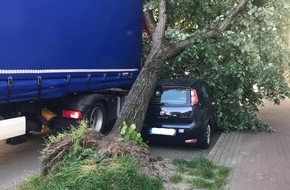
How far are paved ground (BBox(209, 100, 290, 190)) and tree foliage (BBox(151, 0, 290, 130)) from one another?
2.98ft

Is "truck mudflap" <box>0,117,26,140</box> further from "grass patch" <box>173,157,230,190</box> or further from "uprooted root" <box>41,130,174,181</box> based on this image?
"grass patch" <box>173,157,230,190</box>

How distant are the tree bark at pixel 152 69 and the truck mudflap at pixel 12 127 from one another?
1546 millimetres

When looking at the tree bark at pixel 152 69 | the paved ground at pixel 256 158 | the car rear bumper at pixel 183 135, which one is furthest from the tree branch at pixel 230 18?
the paved ground at pixel 256 158

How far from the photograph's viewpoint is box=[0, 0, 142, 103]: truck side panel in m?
6.47

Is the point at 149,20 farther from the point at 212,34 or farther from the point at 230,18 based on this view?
the point at 230,18

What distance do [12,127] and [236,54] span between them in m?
5.95

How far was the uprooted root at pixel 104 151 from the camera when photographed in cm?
577

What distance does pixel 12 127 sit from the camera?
6926 millimetres

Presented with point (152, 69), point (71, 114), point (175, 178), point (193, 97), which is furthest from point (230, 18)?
point (175, 178)

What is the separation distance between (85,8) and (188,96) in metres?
2.67

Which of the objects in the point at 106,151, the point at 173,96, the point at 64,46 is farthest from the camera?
the point at 173,96

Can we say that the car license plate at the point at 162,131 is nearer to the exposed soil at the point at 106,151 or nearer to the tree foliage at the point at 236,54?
the tree foliage at the point at 236,54

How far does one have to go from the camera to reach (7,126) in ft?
22.4

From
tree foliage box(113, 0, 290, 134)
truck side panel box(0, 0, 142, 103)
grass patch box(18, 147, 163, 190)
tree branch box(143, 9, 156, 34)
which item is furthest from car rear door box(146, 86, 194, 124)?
grass patch box(18, 147, 163, 190)
